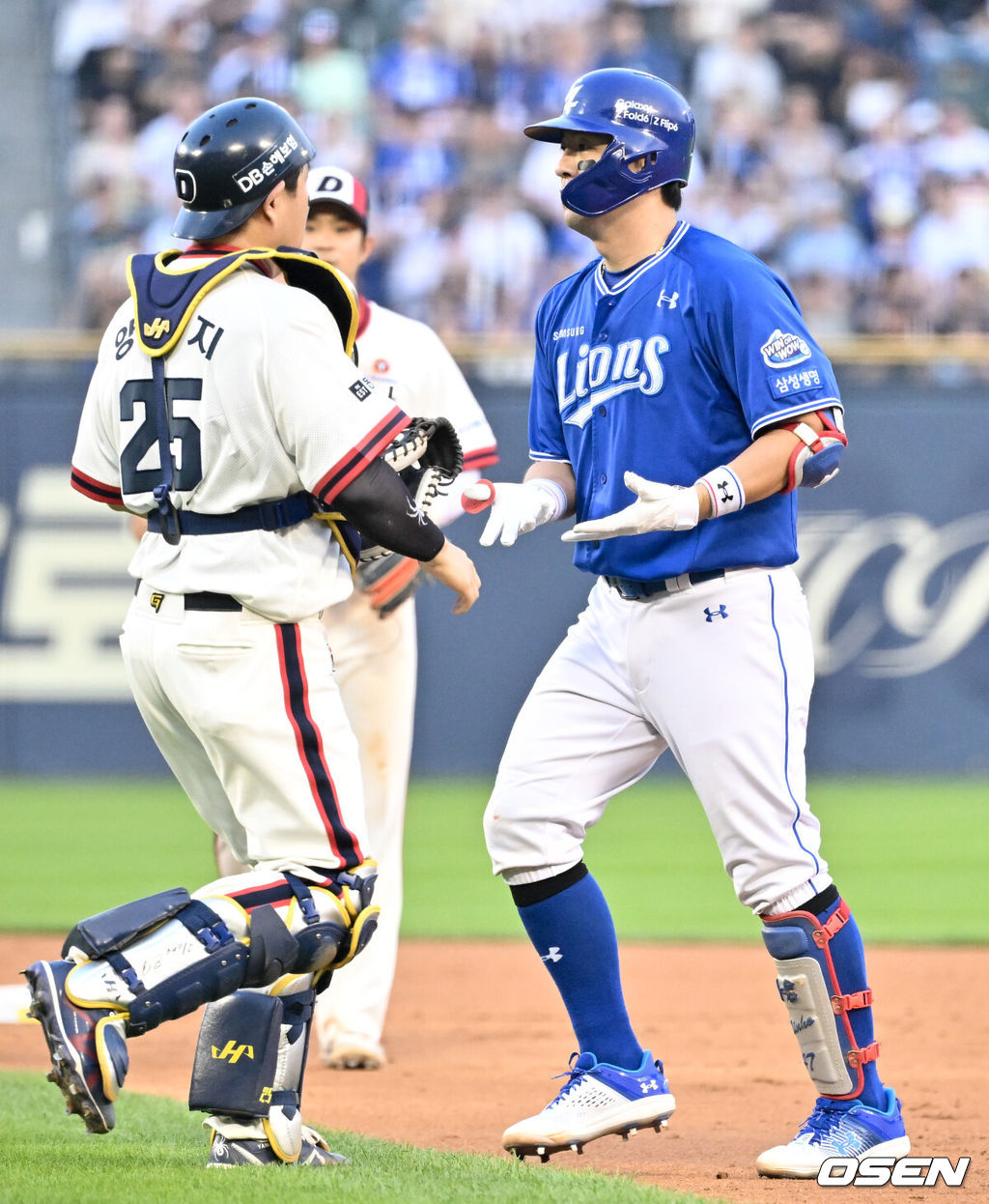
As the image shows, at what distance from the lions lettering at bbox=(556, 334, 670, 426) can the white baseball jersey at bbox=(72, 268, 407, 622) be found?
631 millimetres

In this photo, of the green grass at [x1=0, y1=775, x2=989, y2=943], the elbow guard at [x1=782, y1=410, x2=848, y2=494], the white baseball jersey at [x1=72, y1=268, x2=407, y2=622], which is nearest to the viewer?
the white baseball jersey at [x1=72, y1=268, x2=407, y2=622]

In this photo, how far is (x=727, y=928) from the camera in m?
7.63

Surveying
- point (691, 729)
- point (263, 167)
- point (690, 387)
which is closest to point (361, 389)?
point (263, 167)

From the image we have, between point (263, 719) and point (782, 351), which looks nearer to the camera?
point (263, 719)

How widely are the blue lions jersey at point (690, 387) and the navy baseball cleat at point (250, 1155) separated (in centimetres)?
145

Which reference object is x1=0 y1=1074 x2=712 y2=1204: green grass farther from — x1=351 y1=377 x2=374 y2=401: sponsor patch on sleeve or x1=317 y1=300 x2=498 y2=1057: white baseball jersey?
x1=351 y1=377 x2=374 y2=401: sponsor patch on sleeve

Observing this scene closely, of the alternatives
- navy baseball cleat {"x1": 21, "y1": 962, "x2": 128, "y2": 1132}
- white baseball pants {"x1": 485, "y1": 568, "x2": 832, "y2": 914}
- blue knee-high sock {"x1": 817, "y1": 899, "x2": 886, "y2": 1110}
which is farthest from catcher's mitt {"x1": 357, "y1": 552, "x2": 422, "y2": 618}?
navy baseball cleat {"x1": 21, "y1": 962, "x2": 128, "y2": 1132}

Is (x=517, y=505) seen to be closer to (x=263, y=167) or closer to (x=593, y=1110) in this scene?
(x=263, y=167)

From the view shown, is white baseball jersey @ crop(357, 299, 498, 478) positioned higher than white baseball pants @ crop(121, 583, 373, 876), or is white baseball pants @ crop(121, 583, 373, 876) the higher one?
white baseball jersey @ crop(357, 299, 498, 478)

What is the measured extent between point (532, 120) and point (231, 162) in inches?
393

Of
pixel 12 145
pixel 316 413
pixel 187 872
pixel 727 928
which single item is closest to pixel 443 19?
pixel 12 145

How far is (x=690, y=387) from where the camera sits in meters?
4.02

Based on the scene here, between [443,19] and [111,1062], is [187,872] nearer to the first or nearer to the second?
[111,1062]

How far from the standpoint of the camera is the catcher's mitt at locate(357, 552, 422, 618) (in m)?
5.46
